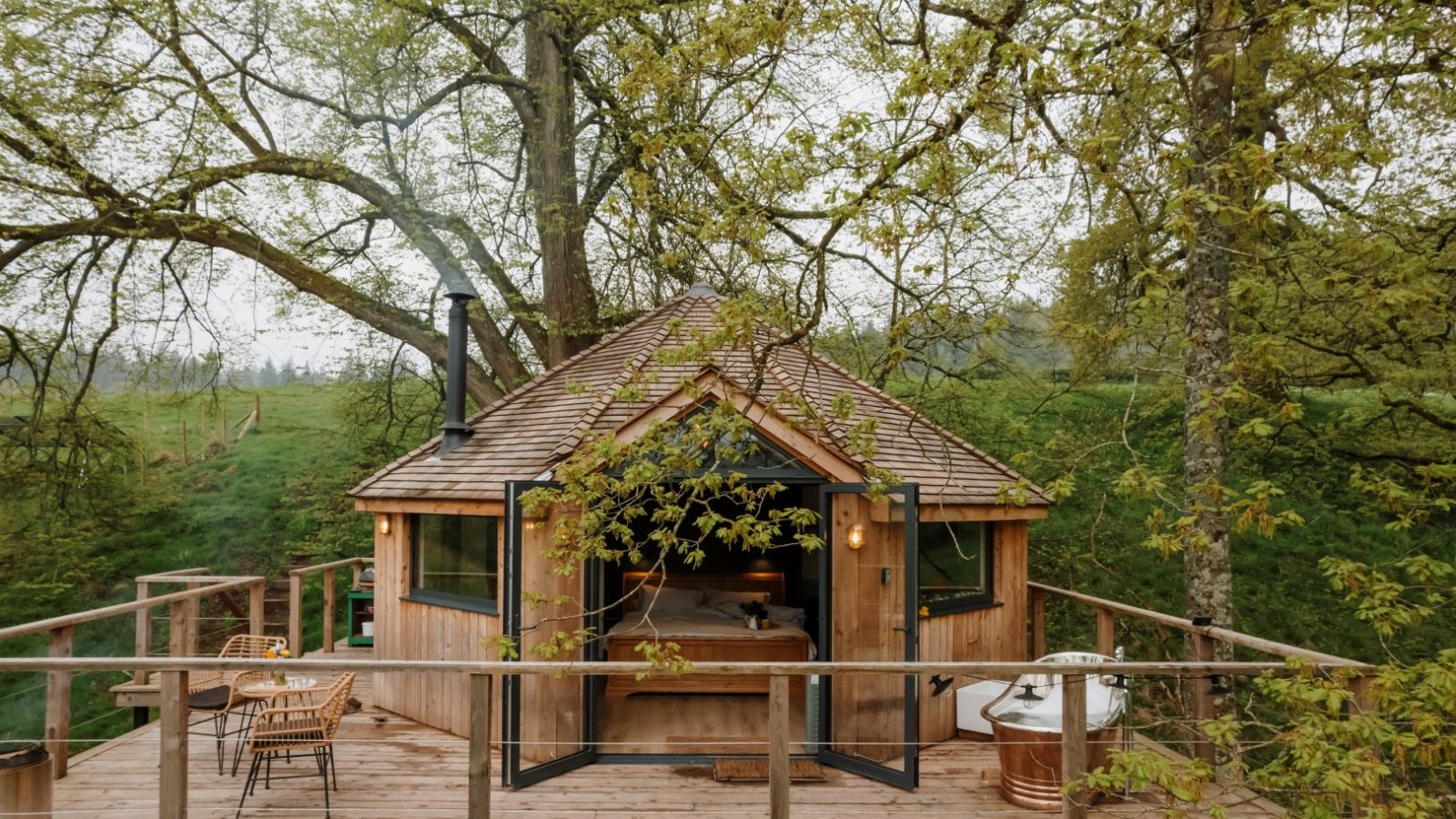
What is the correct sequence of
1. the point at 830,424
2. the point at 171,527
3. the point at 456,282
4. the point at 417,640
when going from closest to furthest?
the point at 830,424 → the point at 417,640 → the point at 456,282 → the point at 171,527

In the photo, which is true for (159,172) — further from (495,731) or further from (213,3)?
(495,731)

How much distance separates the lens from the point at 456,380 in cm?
802

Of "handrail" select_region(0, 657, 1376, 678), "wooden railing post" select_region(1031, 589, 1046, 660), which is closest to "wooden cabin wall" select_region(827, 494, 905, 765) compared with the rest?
"handrail" select_region(0, 657, 1376, 678)

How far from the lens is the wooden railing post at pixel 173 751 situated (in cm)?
464

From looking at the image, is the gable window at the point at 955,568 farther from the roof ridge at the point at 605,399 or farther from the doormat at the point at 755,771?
the roof ridge at the point at 605,399

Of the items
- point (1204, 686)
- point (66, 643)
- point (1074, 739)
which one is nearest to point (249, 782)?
point (66, 643)

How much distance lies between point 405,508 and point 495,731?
2.12m

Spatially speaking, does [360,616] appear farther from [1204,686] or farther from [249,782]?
[1204,686]

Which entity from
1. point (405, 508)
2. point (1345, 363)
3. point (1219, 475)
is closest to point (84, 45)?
point (405, 508)

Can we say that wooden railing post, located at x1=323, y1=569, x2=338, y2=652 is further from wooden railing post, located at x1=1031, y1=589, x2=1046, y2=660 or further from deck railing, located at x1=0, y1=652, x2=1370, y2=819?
wooden railing post, located at x1=1031, y1=589, x2=1046, y2=660

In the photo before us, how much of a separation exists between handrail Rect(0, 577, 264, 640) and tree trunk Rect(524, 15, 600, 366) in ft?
15.3

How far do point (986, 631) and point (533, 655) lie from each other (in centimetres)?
415

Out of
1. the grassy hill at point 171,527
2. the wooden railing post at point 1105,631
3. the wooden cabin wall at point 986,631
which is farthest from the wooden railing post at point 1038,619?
the grassy hill at point 171,527

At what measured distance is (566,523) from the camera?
164 inches
